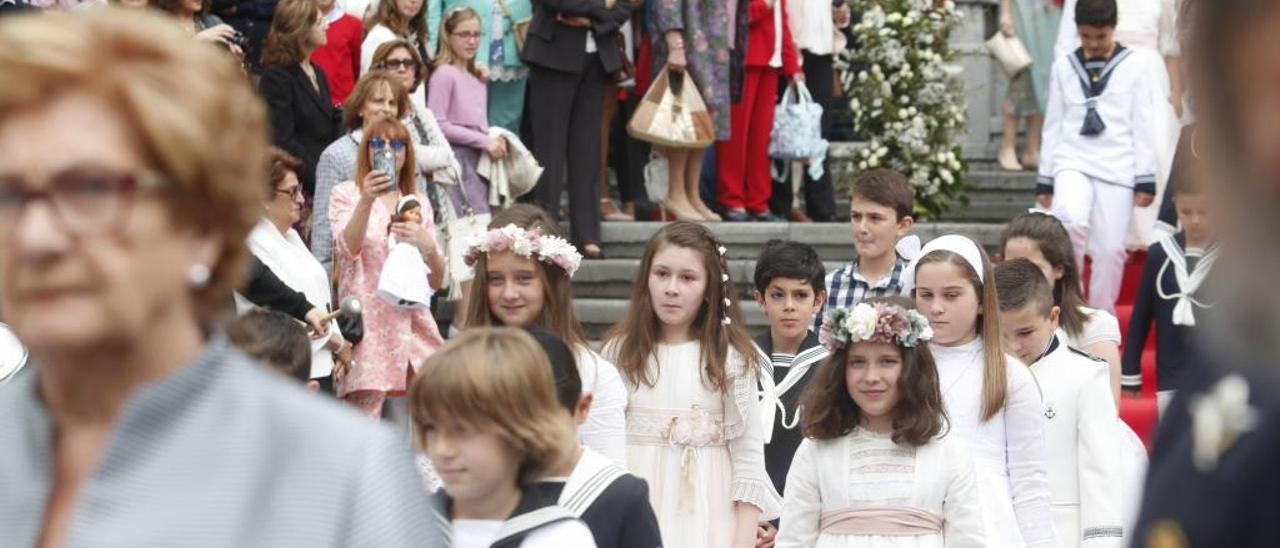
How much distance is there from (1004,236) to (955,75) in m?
4.85

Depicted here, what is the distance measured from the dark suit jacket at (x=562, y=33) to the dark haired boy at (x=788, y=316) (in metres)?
3.31

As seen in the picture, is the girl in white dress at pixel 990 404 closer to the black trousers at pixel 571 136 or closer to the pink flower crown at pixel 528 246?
the pink flower crown at pixel 528 246

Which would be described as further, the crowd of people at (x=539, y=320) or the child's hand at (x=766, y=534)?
the child's hand at (x=766, y=534)

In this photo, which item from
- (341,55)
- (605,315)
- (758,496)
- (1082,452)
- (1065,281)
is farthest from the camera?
(605,315)

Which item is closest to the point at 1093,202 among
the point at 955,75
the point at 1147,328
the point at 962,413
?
the point at 955,75

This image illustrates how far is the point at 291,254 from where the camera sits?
9062mm

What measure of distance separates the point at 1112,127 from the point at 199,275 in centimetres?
1174

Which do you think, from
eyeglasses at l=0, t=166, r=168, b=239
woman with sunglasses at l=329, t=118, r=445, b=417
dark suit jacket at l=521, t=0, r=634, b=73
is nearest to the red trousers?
dark suit jacket at l=521, t=0, r=634, b=73

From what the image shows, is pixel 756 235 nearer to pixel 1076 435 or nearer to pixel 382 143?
pixel 382 143

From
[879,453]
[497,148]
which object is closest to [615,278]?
[497,148]

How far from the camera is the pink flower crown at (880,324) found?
698cm

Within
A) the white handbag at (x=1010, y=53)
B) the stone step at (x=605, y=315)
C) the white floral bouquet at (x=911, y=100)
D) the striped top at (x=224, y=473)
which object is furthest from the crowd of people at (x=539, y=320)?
the white handbag at (x=1010, y=53)

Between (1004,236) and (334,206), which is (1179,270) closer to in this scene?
(1004,236)

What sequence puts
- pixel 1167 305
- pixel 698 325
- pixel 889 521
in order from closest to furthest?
pixel 889 521, pixel 698 325, pixel 1167 305
